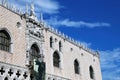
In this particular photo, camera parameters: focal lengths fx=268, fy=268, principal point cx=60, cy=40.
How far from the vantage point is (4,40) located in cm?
2497

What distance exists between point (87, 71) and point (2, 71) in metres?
16.7

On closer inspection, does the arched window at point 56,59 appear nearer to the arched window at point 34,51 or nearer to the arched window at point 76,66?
the arched window at point 34,51

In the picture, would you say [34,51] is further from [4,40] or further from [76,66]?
[76,66]

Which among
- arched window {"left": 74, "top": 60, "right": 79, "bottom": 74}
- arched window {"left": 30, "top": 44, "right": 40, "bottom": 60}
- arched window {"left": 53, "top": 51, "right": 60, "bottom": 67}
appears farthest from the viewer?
arched window {"left": 74, "top": 60, "right": 79, "bottom": 74}

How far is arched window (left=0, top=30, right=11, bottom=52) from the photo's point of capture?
2461cm

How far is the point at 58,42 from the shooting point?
32.5m

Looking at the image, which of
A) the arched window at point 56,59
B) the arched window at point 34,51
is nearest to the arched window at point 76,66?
the arched window at point 56,59

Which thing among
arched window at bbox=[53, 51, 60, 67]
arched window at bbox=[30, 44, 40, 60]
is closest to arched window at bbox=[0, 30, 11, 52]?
arched window at bbox=[30, 44, 40, 60]

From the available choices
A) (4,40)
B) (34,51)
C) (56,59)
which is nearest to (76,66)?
(56,59)

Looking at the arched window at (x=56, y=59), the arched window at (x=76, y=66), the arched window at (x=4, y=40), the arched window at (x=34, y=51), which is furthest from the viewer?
the arched window at (x=76, y=66)

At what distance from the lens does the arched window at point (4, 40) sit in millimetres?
24609

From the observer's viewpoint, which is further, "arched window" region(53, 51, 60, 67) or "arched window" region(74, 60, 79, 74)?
"arched window" region(74, 60, 79, 74)

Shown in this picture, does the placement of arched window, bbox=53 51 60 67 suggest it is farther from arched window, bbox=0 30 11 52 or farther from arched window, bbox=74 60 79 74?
arched window, bbox=0 30 11 52

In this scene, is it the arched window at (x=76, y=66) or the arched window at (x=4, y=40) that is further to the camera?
the arched window at (x=76, y=66)
